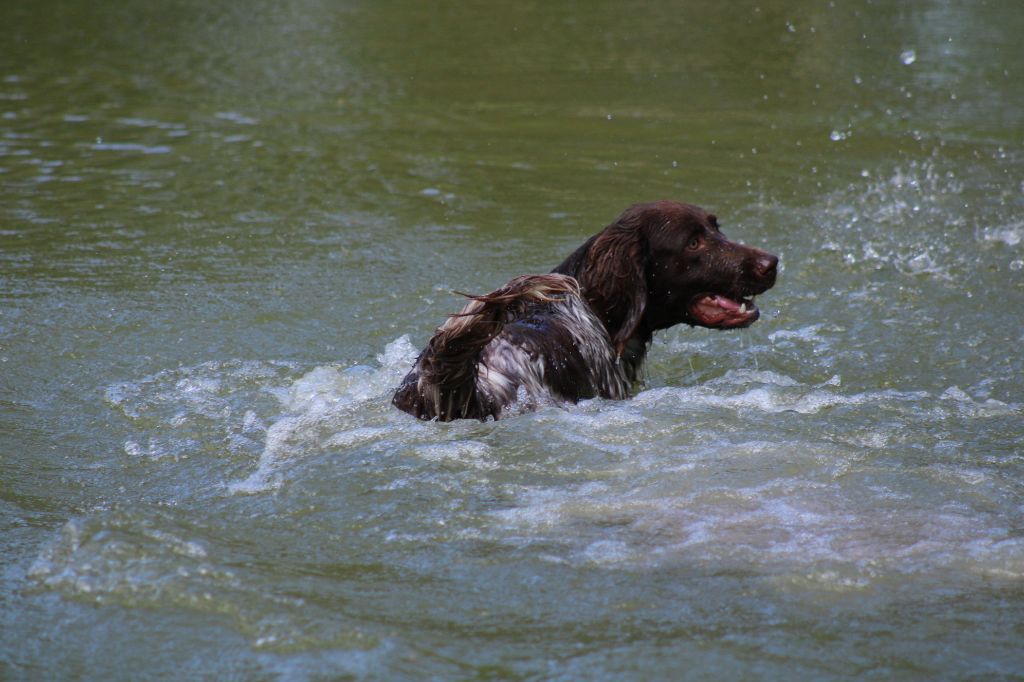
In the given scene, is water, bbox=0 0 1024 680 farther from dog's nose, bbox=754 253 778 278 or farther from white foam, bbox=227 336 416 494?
dog's nose, bbox=754 253 778 278

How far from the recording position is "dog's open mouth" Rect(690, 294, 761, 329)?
569cm

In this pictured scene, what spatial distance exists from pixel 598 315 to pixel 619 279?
0.61ft

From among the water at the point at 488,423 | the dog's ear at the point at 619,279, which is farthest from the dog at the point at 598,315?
the water at the point at 488,423

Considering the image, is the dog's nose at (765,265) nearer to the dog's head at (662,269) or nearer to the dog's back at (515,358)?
the dog's head at (662,269)

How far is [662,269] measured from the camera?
5.56 metres

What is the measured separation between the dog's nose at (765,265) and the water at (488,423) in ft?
1.82

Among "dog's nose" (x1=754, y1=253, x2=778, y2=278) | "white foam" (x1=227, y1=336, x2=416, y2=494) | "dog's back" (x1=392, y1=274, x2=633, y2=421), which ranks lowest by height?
"white foam" (x1=227, y1=336, x2=416, y2=494)

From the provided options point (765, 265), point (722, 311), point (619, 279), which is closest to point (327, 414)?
point (619, 279)

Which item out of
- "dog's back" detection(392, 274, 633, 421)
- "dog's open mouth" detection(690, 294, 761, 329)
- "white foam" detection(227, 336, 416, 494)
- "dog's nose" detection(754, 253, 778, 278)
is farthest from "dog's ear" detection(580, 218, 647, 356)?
"white foam" detection(227, 336, 416, 494)

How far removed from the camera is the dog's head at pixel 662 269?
5.50m

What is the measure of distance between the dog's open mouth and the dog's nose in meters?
0.16

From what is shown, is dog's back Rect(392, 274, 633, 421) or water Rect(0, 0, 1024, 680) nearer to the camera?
water Rect(0, 0, 1024, 680)

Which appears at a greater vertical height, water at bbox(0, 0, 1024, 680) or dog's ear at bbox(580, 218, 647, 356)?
dog's ear at bbox(580, 218, 647, 356)

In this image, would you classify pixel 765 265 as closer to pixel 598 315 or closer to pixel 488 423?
pixel 598 315
